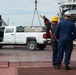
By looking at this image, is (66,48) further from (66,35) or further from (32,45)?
(32,45)

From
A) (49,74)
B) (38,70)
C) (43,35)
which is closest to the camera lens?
(49,74)

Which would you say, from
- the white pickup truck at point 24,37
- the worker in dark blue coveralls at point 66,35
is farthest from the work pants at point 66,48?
the white pickup truck at point 24,37

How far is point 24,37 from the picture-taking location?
24.3 metres

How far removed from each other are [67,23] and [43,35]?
13.4 meters

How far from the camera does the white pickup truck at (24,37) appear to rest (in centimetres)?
2404

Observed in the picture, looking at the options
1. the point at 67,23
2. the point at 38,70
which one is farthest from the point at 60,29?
the point at 38,70

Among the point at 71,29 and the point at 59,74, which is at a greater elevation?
the point at 71,29

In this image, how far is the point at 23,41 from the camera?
79.8 ft

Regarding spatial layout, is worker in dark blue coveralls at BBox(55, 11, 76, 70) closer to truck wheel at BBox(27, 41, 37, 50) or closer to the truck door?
truck wheel at BBox(27, 41, 37, 50)

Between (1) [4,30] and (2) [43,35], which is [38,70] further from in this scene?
(1) [4,30]

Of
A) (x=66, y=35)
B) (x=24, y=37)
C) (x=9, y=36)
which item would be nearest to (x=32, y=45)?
(x=24, y=37)

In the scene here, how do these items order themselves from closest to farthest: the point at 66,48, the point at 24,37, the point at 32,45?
the point at 66,48
the point at 32,45
the point at 24,37

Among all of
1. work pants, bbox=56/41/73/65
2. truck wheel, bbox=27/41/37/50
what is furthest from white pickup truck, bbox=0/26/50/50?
work pants, bbox=56/41/73/65

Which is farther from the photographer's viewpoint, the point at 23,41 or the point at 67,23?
the point at 23,41
